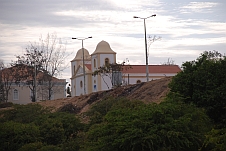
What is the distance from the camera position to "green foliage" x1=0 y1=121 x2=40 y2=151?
2559 cm

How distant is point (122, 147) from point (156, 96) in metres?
15.6

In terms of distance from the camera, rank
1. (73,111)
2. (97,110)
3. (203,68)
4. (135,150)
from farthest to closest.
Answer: (73,111) → (97,110) → (203,68) → (135,150)

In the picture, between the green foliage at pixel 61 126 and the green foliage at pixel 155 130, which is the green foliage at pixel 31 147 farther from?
the green foliage at pixel 155 130

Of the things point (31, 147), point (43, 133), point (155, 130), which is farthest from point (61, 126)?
point (155, 130)

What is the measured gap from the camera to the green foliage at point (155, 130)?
19.3 metres

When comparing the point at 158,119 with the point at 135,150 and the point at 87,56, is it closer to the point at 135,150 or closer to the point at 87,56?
Result: the point at 135,150

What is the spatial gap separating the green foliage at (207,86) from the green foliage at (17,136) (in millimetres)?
6367

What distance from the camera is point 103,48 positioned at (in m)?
89.8

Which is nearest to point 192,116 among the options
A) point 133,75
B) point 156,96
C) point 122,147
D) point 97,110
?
point 122,147

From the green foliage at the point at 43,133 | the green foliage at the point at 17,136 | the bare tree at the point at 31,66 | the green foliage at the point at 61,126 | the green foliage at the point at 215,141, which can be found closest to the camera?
the green foliage at the point at 215,141

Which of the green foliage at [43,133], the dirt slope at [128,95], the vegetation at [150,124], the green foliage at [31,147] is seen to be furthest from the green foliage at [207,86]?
the dirt slope at [128,95]

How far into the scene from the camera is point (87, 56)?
99312 millimetres

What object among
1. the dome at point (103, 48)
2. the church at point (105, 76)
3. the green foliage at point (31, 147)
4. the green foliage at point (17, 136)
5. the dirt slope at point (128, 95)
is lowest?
the green foliage at point (31, 147)

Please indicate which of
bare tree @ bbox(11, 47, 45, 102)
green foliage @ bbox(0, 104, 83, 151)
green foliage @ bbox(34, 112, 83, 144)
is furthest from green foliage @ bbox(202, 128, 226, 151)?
bare tree @ bbox(11, 47, 45, 102)
